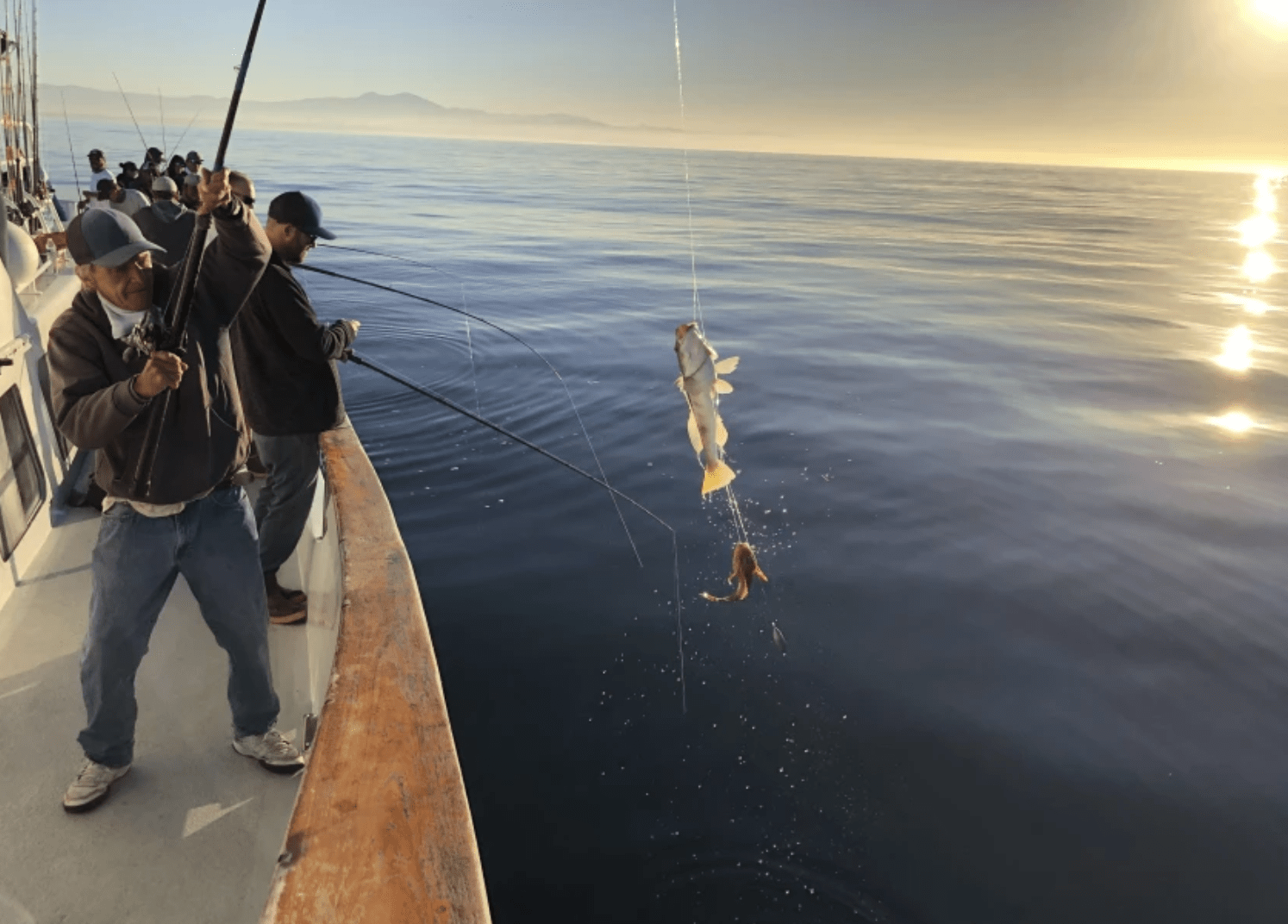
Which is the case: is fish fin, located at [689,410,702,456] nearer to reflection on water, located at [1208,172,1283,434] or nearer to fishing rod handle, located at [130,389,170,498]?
fishing rod handle, located at [130,389,170,498]

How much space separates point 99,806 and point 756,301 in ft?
64.0

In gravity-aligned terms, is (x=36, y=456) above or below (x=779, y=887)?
above

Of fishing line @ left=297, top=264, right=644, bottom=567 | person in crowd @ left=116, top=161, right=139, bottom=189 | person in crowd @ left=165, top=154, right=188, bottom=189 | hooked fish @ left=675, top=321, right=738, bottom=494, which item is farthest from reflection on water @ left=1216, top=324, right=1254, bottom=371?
person in crowd @ left=116, top=161, right=139, bottom=189

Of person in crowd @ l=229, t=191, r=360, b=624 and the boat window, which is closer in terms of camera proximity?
person in crowd @ l=229, t=191, r=360, b=624

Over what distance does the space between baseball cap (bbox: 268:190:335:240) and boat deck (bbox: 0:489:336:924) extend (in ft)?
5.99

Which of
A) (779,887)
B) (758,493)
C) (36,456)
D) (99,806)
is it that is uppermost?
(36,456)

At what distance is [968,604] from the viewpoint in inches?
273

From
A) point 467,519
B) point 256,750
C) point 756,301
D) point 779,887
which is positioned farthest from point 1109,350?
point 256,750

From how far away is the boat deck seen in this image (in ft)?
9.29

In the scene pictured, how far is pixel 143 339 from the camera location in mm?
2824

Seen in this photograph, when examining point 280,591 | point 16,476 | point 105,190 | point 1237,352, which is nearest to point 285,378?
point 280,591

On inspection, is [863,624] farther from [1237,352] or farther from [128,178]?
[1237,352]

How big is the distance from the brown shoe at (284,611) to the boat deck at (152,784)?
6cm

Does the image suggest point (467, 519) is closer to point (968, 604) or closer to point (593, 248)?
point (968, 604)
